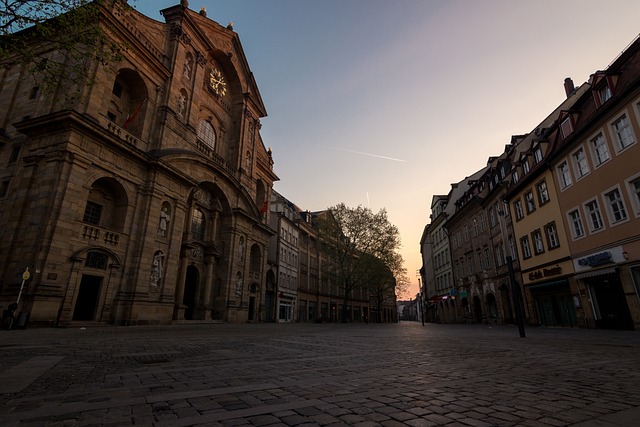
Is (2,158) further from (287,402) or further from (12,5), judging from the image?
(287,402)

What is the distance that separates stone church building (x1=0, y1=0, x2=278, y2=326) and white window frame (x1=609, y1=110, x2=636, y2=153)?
792 inches

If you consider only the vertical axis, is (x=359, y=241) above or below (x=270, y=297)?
above

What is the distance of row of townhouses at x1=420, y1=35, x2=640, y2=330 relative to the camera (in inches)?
601

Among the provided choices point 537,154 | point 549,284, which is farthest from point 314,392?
point 537,154

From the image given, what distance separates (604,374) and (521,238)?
2342 cm

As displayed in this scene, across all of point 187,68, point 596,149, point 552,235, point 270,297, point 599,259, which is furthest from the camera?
point 270,297

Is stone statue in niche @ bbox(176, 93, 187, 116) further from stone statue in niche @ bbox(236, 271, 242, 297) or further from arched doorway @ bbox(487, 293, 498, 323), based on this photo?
arched doorway @ bbox(487, 293, 498, 323)

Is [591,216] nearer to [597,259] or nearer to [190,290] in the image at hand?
[597,259]

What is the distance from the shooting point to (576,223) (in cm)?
1917

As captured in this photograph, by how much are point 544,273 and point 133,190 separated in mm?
27052

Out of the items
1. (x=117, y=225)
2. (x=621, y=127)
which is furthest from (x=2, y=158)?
(x=621, y=127)

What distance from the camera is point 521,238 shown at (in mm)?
25281

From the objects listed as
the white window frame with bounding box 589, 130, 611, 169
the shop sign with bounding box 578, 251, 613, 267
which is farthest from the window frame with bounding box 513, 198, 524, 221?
the white window frame with bounding box 589, 130, 611, 169

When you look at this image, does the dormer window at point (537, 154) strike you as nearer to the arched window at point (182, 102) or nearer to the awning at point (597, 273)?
the awning at point (597, 273)
